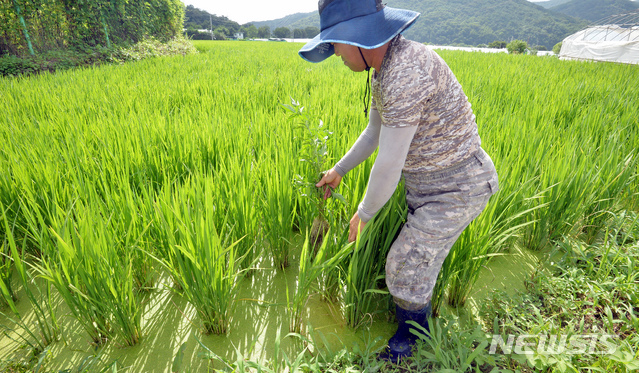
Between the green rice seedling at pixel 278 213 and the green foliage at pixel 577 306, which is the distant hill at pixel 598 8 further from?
the green rice seedling at pixel 278 213

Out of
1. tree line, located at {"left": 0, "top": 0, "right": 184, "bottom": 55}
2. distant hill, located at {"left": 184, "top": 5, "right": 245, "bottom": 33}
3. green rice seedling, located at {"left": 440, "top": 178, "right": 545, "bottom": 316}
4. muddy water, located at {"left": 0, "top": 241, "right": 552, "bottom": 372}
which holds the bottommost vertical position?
muddy water, located at {"left": 0, "top": 241, "right": 552, "bottom": 372}

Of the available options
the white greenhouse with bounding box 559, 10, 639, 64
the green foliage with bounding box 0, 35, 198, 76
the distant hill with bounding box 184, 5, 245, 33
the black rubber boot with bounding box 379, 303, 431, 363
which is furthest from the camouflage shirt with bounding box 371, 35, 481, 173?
the distant hill with bounding box 184, 5, 245, 33

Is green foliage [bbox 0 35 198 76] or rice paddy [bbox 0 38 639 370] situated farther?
green foliage [bbox 0 35 198 76]

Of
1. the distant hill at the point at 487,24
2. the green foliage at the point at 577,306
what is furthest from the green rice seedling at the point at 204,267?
the distant hill at the point at 487,24

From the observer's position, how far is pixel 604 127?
2.32m

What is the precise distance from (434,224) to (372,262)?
31 cm

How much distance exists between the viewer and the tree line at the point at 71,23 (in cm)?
683

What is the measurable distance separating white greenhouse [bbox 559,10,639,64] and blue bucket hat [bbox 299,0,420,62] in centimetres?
1880

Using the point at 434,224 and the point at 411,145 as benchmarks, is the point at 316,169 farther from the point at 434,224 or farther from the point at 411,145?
the point at 434,224

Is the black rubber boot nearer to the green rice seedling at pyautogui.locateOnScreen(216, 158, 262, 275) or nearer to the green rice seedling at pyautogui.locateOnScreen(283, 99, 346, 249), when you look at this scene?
the green rice seedling at pyautogui.locateOnScreen(283, 99, 346, 249)

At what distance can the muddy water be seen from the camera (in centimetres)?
101

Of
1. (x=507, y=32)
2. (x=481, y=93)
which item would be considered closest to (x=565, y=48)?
(x=481, y=93)

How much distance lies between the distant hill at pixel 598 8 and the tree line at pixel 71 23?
136 meters

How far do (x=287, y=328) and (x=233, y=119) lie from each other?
167 centimetres
